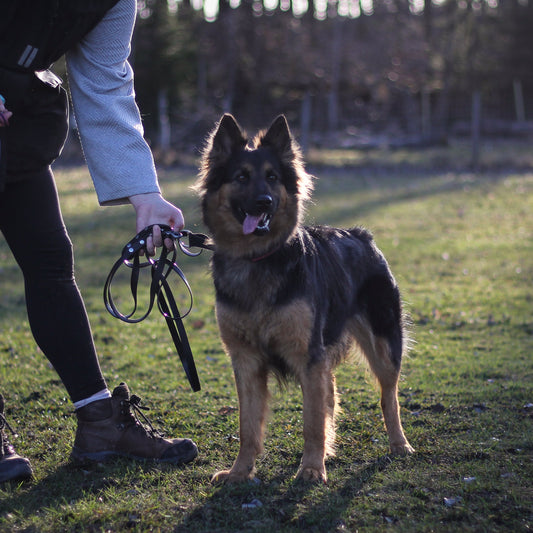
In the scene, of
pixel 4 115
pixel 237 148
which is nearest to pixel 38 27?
pixel 4 115

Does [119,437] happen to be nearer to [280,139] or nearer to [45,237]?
[45,237]

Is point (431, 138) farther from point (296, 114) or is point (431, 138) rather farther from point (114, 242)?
point (114, 242)

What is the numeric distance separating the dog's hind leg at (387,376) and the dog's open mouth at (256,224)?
1008 millimetres

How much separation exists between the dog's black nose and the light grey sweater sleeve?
0.76 metres

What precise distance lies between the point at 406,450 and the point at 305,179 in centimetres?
170

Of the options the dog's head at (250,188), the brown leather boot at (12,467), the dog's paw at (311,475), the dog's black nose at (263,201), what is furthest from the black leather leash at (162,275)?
the brown leather boot at (12,467)

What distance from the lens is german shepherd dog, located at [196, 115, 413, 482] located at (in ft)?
11.5

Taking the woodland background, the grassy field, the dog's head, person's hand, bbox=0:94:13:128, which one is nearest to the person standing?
person's hand, bbox=0:94:13:128

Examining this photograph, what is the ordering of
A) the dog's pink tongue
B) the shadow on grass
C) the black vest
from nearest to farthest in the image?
the black vest < the shadow on grass < the dog's pink tongue

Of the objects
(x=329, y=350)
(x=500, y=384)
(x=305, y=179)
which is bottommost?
(x=500, y=384)

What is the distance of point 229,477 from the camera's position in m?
3.43

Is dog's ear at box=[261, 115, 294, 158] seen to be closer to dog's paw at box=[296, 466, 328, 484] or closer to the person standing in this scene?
the person standing


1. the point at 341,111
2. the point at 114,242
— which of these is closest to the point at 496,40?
the point at 341,111

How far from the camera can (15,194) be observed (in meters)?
3.10
